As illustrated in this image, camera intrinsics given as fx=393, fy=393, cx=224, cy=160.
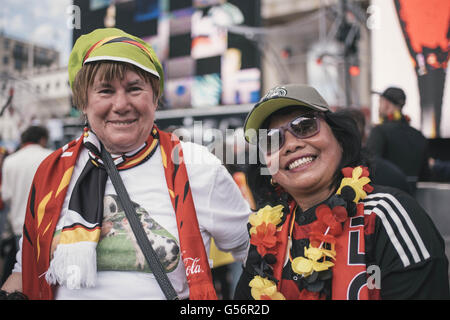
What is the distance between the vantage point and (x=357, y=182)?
131 cm

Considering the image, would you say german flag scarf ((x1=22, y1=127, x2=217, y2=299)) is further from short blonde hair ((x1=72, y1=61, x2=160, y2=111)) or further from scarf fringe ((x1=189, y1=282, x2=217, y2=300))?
short blonde hair ((x1=72, y1=61, x2=160, y2=111))

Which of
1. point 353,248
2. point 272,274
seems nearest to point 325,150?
point 353,248

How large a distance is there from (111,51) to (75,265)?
0.75 m

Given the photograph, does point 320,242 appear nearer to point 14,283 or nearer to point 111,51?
point 111,51

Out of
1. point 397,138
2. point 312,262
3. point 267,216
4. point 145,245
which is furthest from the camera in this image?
point 397,138

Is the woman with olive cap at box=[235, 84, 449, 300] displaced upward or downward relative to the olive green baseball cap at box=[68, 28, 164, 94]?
downward

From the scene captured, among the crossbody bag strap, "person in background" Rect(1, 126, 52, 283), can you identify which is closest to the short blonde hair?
the crossbody bag strap

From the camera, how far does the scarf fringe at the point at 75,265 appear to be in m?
1.33

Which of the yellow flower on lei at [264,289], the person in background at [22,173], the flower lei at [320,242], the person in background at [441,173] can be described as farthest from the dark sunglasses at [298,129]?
the person in background at [441,173]

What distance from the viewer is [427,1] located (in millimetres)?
4645

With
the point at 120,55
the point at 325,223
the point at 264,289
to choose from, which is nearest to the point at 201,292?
the point at 264,289

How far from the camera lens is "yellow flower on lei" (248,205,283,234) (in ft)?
4.82

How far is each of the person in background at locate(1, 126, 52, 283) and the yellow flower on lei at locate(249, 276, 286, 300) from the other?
2874 mm

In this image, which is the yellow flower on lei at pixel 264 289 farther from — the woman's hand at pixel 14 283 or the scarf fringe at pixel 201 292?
the woman's hand at pixel 14 283
